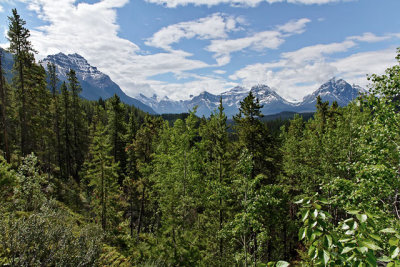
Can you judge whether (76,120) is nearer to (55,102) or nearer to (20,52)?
(55,102)

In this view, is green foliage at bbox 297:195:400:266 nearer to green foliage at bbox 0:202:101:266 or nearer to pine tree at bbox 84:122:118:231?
green foliage at bbox 0:202:101:266

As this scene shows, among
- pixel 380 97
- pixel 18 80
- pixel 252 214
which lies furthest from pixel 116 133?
pixel 380 97

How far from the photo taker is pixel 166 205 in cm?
1627

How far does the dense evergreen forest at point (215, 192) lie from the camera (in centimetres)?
548

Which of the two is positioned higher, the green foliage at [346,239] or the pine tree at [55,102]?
the pine tree at [55,102]

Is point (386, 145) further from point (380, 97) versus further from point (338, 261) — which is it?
point (338, 261)

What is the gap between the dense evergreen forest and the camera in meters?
5.48

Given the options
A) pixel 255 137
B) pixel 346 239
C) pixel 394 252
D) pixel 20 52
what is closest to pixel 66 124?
pixel 20 52

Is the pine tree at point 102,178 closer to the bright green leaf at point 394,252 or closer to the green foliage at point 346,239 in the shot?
the green foliage at point 346,239

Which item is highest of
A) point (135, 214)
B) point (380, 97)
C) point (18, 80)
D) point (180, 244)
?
point (18, 80)

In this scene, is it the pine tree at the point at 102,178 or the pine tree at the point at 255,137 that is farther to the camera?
the pine tree at the point at 102,178

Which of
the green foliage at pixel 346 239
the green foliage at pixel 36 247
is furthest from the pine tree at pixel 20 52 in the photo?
the green foliage at pixel 346 239

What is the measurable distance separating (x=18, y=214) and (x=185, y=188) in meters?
10.7

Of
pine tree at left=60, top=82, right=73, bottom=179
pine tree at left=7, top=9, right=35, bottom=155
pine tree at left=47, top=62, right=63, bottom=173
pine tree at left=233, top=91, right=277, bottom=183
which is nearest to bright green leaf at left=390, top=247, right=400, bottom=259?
pine tree at left=233, top=91, right=277, bottom=183
